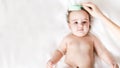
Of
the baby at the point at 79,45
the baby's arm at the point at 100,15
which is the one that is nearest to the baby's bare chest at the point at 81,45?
the baby at the point at 79,45

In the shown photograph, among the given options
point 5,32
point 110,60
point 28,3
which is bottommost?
point 110,60

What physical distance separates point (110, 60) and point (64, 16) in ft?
0.93

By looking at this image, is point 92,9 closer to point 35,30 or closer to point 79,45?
point 79,45

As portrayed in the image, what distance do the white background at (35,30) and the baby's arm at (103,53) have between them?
4 centimetres

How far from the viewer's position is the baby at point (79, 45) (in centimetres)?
116

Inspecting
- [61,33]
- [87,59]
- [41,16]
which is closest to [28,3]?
[41,16]

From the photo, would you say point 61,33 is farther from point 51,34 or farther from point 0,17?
point 0,17

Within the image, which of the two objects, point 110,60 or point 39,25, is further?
point 39,25

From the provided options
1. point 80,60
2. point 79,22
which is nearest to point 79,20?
point 79,22

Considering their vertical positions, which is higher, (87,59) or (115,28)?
(115,28)

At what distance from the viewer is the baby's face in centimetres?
116

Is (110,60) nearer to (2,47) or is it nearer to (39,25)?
(39,25)

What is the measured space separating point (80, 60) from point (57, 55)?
0.09 metres

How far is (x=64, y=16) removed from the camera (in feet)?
4.23
